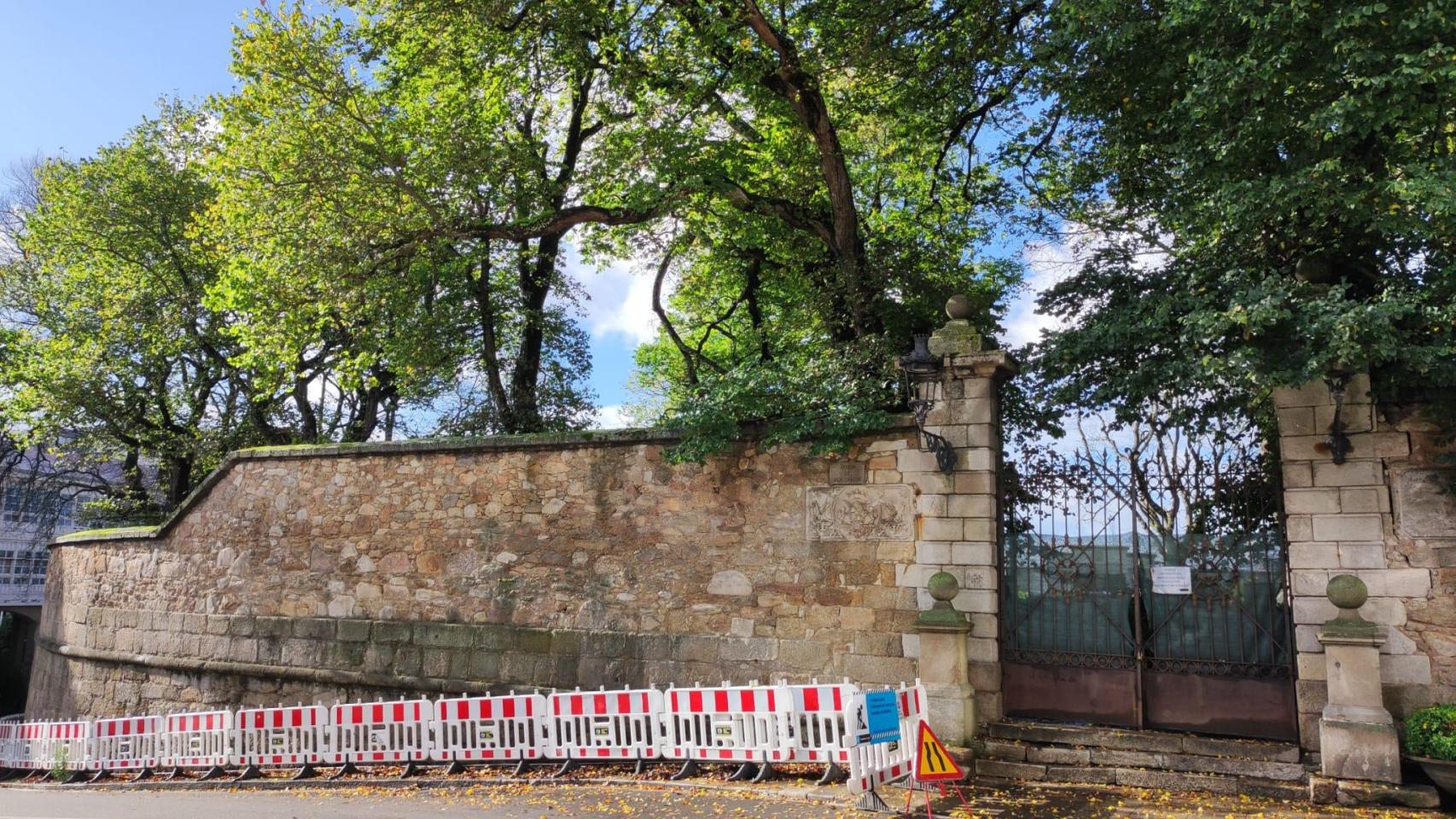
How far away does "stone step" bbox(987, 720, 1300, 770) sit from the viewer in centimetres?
630

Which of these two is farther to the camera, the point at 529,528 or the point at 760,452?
the point at 529,528

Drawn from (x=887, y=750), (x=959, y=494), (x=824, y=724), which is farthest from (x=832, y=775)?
(x=959, y=494)

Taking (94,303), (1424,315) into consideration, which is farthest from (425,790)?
(94,303)

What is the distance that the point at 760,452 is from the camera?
8180 mm

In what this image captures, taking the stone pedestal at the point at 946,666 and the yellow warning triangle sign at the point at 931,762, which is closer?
the yellow warning triangle sign at the point at 931,762

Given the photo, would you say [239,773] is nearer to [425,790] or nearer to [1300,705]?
[425,790]

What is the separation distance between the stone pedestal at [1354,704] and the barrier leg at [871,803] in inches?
118

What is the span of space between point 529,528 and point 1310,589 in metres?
6.85

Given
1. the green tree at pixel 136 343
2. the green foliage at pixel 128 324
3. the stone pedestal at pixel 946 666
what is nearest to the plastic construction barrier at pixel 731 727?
the stone pedestal at pixel 946 666

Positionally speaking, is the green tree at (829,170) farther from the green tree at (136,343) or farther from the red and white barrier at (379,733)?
the green tree at (136,343)

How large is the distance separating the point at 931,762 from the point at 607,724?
3.20 m

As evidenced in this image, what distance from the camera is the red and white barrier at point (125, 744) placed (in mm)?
10578

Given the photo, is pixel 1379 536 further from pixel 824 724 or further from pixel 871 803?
pixel 824 724

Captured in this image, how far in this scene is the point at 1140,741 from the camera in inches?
260
